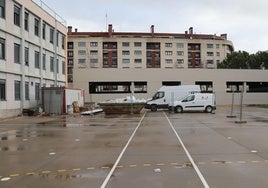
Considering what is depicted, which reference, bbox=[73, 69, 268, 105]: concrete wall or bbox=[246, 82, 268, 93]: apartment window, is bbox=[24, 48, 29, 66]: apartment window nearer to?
bbox=[73, 69, 268, 105]: concrete wall

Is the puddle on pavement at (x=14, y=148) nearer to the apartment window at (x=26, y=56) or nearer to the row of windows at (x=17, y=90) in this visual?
the row of windows at (x=17, y=90)

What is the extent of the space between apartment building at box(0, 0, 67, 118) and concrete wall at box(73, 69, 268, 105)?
33.8ft

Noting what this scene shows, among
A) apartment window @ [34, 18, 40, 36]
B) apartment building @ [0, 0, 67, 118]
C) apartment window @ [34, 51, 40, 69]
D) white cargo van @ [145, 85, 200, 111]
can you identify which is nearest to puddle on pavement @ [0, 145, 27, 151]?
apartment building @ [0, 0, 67, 118]

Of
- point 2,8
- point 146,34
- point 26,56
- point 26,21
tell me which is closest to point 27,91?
point 26,56

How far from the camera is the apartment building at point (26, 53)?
3141 centimetres

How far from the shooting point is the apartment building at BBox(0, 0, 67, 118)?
3141 centimetres

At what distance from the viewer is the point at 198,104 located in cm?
3875

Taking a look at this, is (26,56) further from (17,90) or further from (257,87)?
(257,87)

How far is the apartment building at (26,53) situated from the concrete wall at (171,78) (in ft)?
33.8

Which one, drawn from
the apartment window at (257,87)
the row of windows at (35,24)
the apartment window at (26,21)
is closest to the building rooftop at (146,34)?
the apartment window at (257,87)

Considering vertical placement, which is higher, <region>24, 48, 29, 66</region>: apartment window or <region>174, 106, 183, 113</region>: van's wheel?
<region>24, 48, 29, 66</region>: apartment window

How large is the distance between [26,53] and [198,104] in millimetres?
17563

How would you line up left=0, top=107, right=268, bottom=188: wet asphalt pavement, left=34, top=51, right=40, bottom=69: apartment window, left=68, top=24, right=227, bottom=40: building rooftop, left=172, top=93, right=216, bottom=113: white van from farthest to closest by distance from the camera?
left=68, top=24, right=227, bottom=40: building rooftop < left=34, top=51, right=40, bottom=69: apartment window < left=172, top=93, right=216, bottom=113: white van < left=0, top=107, right=268, bottom=188: wet asphalt pavement

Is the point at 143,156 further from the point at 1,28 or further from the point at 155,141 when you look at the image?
the point at 1,28
